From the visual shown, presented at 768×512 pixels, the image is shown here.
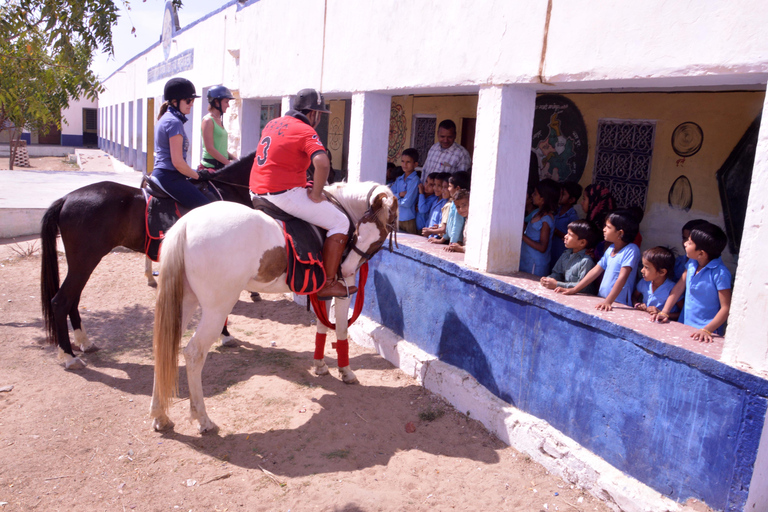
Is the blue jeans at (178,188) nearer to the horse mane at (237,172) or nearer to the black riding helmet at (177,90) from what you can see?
the horse mane at (237,172)

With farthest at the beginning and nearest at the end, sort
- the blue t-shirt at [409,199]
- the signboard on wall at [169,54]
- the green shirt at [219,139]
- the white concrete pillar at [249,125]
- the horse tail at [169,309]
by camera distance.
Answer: the signboard on wall at [169,54], the white concrete pillar at [249,125], the blue t-shirt at [409,199], the green shirt at [219,139], the horse tail at [169,309]

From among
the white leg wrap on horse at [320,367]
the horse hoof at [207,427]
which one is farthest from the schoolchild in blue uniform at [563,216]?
the horse hoof at [207,427]

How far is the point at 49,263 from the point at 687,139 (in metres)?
5.67

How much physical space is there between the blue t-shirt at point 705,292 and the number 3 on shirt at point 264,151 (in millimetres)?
2916

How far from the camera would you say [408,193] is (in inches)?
254

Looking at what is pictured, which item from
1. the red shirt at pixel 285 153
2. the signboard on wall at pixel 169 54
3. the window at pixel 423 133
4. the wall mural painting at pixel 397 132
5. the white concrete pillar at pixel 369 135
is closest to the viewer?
the red shirt at pixel 285 153

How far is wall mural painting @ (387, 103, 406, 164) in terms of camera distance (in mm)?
9227

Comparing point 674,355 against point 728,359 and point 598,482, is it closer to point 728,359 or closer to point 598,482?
point 728,359

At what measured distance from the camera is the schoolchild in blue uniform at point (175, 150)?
4805 mm

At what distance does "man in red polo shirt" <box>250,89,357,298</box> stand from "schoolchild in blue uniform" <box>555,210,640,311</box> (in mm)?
1632

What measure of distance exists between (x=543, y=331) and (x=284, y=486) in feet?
6.21

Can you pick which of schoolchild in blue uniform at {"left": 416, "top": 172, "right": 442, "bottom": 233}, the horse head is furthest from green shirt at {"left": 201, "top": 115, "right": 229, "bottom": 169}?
the horse head

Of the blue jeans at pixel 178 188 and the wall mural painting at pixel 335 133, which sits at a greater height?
the wall mural painting at pixel 335 133

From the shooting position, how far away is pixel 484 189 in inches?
167
